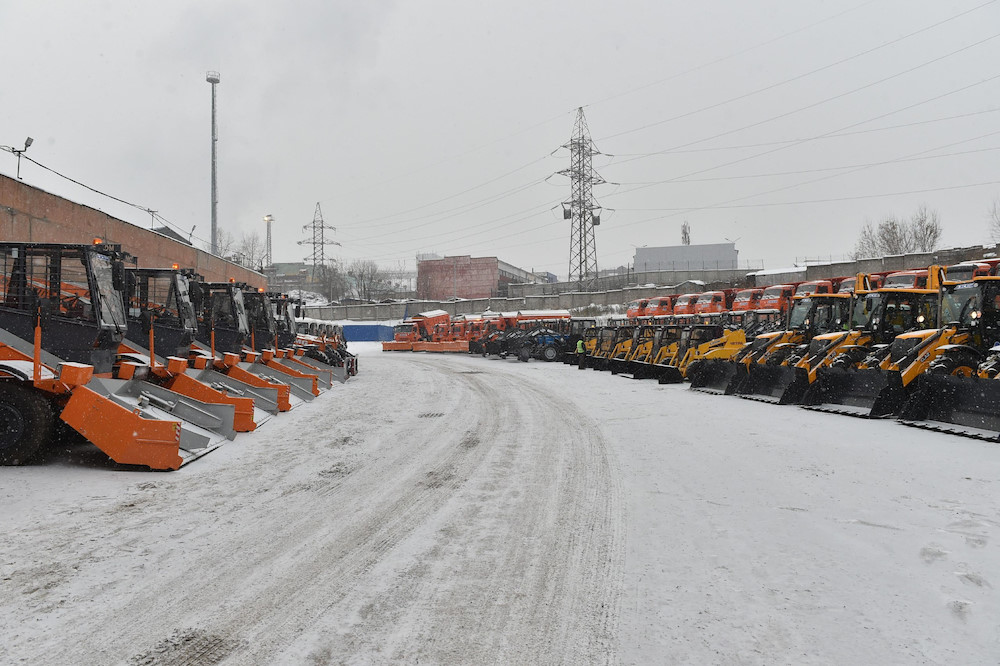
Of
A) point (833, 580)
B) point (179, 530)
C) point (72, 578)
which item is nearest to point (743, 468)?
point (833, 580)

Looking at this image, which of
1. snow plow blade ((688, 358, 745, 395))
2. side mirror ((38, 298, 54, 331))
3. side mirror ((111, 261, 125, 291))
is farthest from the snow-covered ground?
snow plow blade ((688, 358, 745, 395))

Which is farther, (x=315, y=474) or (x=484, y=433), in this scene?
(x=484, y=433)

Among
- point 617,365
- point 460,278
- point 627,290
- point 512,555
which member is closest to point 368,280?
point 460,278

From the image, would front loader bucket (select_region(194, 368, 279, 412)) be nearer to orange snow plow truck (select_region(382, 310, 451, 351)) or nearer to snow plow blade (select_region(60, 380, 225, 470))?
snow plow blade (select_region(60, 380, 225, 470))

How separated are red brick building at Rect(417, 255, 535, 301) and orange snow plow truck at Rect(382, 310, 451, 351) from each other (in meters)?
29.7

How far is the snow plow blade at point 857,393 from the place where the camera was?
36.6 feet

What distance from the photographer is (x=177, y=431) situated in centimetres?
754

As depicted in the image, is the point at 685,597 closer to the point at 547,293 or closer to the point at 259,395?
the point at 259,395

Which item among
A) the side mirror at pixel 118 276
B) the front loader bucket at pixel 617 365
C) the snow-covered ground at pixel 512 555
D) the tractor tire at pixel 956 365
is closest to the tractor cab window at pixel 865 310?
the tractor tire at pixel 956 365

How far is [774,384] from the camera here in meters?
14.7

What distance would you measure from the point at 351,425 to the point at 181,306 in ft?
14.8

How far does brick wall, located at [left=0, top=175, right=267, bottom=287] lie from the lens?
648 inches

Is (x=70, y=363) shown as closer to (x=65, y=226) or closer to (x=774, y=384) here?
(x=774, y=384)

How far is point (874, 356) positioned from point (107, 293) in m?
13.2
